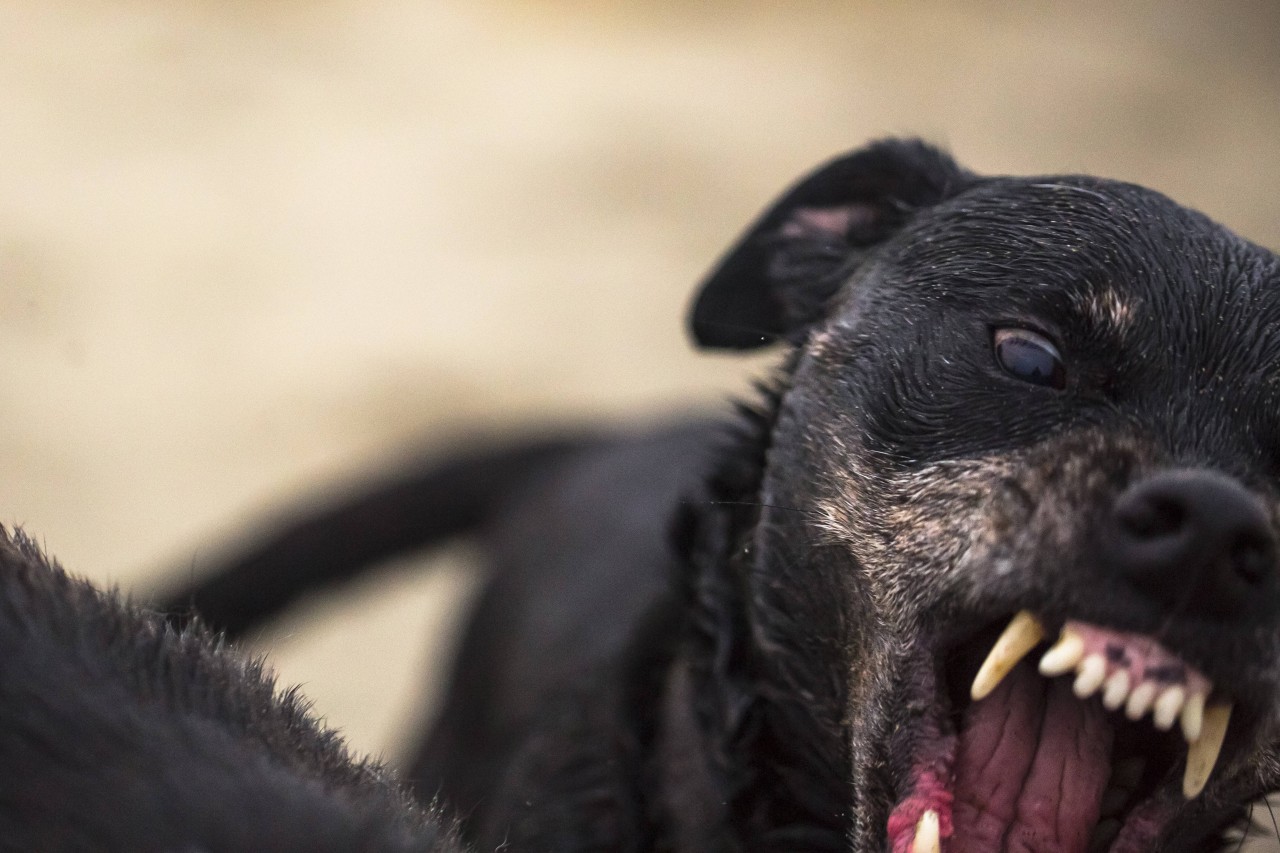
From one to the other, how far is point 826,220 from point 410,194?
4.64 m

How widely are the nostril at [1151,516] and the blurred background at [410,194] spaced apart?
2.39 metres

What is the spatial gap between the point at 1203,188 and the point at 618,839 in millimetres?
5979

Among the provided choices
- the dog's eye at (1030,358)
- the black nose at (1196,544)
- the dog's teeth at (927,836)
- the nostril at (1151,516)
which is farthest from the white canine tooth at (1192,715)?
the dog's eye at (1030,358)

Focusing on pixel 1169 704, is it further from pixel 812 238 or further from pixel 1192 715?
pixel 812 238

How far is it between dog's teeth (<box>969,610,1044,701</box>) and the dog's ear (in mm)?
812

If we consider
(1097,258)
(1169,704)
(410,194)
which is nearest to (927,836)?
(1169,704)

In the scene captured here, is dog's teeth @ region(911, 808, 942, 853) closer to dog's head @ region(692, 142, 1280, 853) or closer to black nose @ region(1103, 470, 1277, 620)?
dog's head @ region(692, 142, 1280, 853)

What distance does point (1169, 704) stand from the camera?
1.73 m

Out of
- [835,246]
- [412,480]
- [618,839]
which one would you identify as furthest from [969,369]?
[412,480]

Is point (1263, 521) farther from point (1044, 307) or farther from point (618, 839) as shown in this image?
point (618, 839)

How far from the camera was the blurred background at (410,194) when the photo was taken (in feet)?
16.4

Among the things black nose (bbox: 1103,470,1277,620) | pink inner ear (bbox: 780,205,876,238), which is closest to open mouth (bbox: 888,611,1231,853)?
black nose (bbox: 1103,470,1277,620)

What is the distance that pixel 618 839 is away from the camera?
244 centimetres

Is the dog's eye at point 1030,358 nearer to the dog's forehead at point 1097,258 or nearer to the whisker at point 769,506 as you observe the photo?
the dog's forehead at point 1097,258
